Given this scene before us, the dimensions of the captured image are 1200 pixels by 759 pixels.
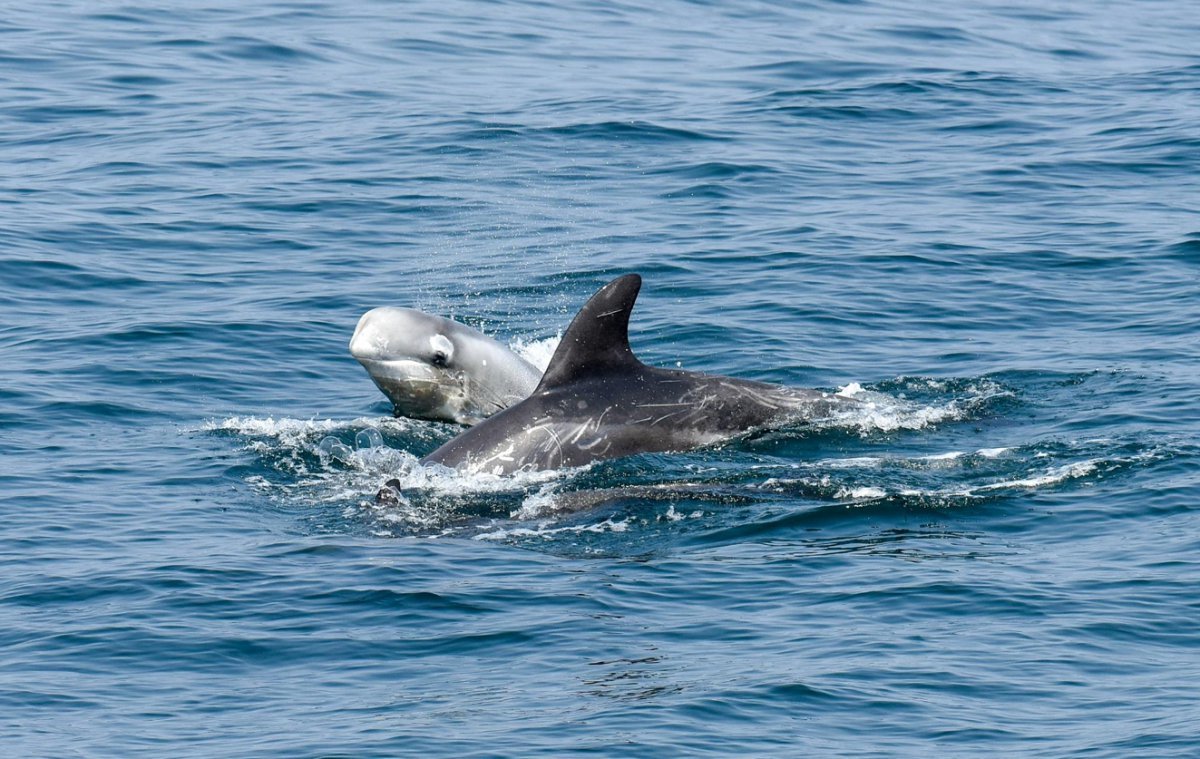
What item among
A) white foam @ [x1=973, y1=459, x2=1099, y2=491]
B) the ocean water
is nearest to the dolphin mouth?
the ocean water

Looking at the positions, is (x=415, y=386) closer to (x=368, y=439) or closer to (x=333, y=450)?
(x=368, y=439)

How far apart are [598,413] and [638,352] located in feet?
17.3

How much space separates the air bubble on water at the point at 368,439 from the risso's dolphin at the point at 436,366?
1.75ft

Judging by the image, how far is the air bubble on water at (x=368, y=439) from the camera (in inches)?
706

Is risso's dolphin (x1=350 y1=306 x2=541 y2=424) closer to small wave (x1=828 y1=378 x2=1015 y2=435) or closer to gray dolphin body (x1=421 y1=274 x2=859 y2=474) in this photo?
gray dolphin body (x1=421 y1=274 x2=859 y2=474)

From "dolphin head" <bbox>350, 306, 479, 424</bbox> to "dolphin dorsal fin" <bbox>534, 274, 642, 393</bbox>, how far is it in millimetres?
1686

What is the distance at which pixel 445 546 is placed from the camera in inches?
590

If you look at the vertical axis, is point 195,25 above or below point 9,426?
above

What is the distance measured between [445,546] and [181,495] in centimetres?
304

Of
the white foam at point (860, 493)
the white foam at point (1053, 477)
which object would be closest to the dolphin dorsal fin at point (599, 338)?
the white foam at point (860, 493)

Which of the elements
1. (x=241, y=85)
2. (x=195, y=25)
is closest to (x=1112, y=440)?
(x=241, y=85)

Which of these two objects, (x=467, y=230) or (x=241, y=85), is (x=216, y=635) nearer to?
(x=467, y=230)

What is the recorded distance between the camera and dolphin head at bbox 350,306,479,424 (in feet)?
59.3

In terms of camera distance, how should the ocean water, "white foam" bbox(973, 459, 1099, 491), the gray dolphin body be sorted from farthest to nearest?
the gray dolphin body < "white foam" bbox(973, 459, 1099, 491) < the ocean water
